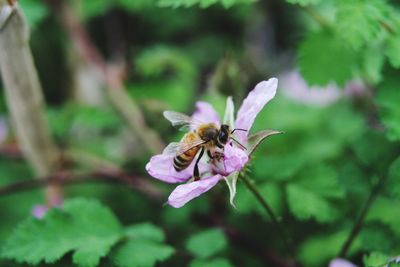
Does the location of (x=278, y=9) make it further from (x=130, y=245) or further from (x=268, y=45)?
(x=130, y=245)

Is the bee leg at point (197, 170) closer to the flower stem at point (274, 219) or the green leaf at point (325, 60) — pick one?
the flower stem at point (274, 219)

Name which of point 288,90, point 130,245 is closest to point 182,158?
point 130,245

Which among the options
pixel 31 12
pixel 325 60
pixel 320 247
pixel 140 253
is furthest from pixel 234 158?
pixel 31 12

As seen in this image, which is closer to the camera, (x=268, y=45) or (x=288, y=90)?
(x=288, y=90)

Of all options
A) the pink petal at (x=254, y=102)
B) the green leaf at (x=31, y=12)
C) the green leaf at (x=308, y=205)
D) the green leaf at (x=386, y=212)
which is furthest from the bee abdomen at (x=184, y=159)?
the green leaf at (x=31, y=12)

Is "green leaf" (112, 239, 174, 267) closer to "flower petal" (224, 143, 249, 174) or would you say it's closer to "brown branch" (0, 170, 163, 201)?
"flower petal" (224, 143, 249, 174)

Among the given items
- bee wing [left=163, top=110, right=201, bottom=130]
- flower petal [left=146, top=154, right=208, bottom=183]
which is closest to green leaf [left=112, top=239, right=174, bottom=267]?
flower petal [left=146, top=154, right=208, bottom=183]

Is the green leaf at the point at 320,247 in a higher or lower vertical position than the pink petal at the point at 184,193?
lower
